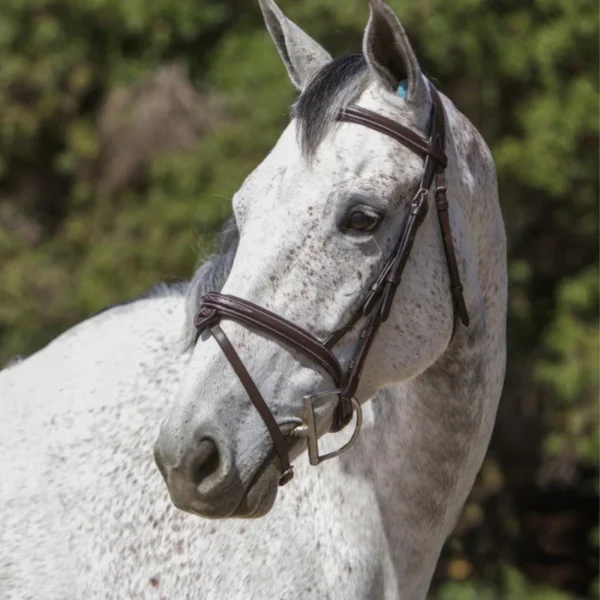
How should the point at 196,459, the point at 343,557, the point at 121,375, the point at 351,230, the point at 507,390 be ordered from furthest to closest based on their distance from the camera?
1. the point at 507,390
2. the point at 121,375
3. the point at 343,557
4. the point at 351,230
5. the point at 196,459

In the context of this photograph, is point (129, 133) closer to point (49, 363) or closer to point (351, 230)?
point (49, 363)

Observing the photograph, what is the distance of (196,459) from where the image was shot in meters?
2.32

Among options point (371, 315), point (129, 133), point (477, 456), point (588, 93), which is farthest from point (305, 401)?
point (129, 133)

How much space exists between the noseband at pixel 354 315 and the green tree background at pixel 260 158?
4466 millimetres

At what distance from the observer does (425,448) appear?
9.32 ft

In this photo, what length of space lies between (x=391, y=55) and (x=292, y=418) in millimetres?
872

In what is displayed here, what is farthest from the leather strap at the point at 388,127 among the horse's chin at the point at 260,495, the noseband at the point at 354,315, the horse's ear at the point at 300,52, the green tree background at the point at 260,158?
the green tree background at the point at 260,158

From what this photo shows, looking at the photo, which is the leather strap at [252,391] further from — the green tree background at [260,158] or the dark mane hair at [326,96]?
the green tree background at [260,158]

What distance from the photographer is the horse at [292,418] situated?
8.05 ft

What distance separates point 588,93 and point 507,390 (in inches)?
84.4

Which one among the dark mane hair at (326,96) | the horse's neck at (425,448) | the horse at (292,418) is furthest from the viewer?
the horse's neck at (425,448)

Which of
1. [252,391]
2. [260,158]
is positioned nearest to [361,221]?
[252,391]

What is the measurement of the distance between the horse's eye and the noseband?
9 cm

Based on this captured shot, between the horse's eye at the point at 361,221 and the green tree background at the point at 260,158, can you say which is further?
the green tree background at the point at 260,158
